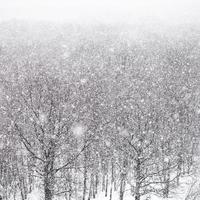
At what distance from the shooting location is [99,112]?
39812 millimetres

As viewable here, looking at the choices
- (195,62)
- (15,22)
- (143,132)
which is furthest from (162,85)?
(15,22)

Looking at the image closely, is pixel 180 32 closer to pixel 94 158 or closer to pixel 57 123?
pixel 94 158

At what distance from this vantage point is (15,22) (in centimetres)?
9800

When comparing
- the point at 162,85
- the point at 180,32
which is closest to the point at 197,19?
the point at 180,32

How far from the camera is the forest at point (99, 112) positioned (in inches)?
848

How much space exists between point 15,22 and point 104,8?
47594mm

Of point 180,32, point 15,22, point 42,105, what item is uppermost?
point 15,22

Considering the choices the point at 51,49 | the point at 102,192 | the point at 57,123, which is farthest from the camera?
the point at 51,49

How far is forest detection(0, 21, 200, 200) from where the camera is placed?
2155 centimetres

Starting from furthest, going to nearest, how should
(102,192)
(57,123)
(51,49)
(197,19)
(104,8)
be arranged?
(104,8), (197,19), (51,49), (102,192), (57,123)

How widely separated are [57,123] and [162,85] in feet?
101

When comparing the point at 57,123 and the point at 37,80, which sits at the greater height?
the point at 37,80

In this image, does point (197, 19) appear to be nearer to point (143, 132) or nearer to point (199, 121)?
point (199, 121)

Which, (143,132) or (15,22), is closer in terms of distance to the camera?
(143,132)
